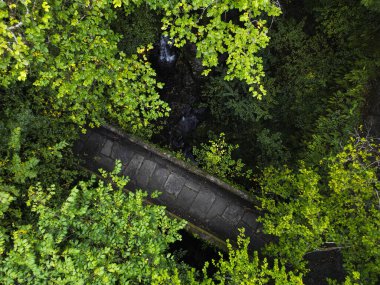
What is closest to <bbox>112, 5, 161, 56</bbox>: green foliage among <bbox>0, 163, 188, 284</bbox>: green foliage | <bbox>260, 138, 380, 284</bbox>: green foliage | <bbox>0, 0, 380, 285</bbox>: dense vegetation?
<bbox>0, 0, 380, 285</bbox>: dense vegetation

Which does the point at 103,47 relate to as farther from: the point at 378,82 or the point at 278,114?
the point at 378,82

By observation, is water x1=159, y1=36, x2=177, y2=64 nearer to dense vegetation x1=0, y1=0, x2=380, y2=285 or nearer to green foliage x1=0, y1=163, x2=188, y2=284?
dense vegetation x1=0, y1=0, x2=380, y2=285

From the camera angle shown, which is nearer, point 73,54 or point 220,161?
point 73,54

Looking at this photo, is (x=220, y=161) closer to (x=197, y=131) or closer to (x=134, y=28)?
(x=197, y=131)

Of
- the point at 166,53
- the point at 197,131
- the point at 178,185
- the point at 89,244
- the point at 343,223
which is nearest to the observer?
the point at 89,244

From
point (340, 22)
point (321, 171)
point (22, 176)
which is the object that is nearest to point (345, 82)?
point (340, 22)

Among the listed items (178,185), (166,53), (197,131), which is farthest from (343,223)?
(166,53)

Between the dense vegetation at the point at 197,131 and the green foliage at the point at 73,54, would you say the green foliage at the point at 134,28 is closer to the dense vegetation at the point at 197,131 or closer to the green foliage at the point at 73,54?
the dense vegetation at the point at 197,131
